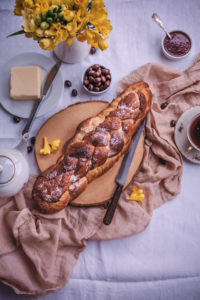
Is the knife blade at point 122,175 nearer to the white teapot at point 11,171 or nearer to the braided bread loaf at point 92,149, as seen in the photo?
the braided bread loaf at point 92,149

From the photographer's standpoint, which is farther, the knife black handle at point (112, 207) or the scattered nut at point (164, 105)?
the scattered nut at point (164, 105)

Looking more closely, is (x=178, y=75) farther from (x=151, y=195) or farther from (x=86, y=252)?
(x=86, y=252)

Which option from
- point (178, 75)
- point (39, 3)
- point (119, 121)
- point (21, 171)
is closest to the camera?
point (39, 3)

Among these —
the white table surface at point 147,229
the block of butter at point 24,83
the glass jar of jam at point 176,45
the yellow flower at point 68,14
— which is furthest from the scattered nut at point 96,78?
the yellow flower at point 68,14

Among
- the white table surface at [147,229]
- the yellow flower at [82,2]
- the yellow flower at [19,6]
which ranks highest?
the yellow flower at [19,6]

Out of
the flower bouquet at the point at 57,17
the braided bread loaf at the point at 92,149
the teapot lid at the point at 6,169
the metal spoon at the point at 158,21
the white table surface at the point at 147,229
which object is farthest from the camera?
the metal spoon at the point at 158,21

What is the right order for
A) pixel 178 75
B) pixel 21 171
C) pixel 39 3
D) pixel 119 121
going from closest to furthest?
pixel 39 3, pixel 21 171, pixel 119 121, pixel 178 75

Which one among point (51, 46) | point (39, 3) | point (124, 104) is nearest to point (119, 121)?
point (124, 104)

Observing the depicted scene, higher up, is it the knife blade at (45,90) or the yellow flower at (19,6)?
the yellow flower at (19,6)
